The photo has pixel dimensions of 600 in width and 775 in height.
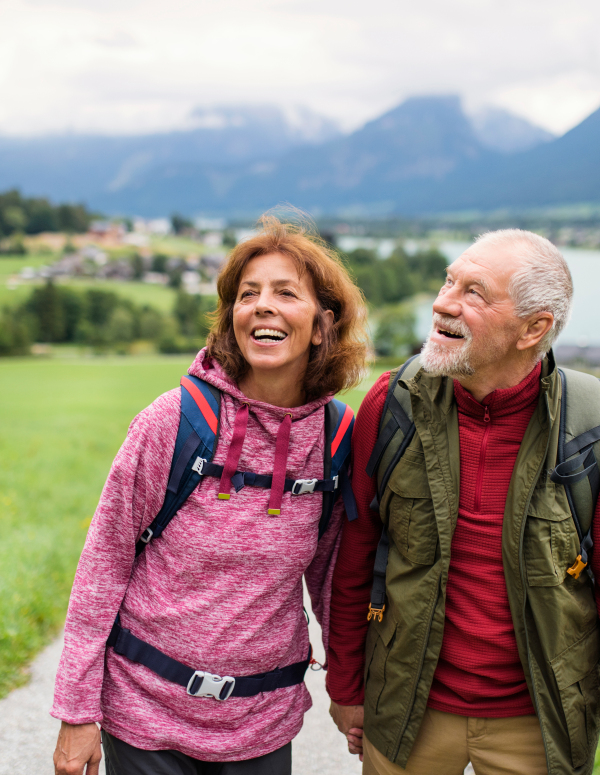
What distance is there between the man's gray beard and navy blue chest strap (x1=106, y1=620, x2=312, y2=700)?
1127 mm

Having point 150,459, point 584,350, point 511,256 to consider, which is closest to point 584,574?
point 511,256

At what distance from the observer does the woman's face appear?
87.7 inches

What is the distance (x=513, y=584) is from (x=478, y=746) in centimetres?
60

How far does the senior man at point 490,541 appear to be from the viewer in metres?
2.07

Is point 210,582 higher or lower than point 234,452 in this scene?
lower

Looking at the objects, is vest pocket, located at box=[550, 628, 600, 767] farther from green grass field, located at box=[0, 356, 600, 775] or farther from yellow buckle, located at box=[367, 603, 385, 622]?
green grass field, located at box=[0, 356, 600, 775]

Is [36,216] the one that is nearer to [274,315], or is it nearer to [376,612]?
[274,315]

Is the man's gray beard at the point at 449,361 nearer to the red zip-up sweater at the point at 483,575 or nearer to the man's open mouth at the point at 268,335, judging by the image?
the red zip-up sweater at the point at 483,575

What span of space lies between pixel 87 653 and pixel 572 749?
1534mm

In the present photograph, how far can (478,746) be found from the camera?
2234 mm

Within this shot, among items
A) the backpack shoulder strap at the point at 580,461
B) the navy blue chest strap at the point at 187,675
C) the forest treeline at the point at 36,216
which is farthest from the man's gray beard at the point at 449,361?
the forest treeline at the point at 36,216

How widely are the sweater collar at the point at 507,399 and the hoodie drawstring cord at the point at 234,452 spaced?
28.7 inches

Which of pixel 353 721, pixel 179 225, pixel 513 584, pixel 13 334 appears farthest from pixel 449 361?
pixel 179 225

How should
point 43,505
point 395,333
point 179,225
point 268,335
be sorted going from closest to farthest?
point 268,335 → point 43,505 → point 395,333 → point 179,225
